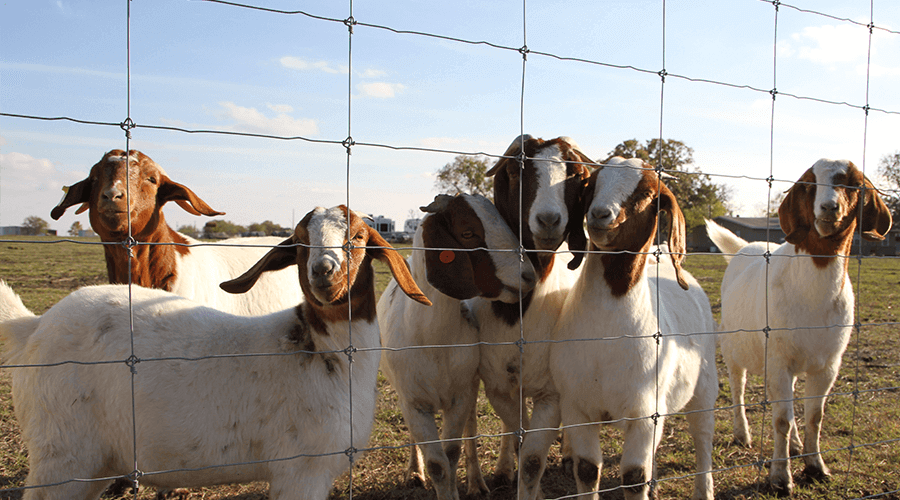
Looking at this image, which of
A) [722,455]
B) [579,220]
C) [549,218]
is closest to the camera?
[549,218]

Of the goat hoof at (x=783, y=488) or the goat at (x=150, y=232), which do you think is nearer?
the goat at (x=150, y=232)

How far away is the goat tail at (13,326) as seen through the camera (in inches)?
98.7

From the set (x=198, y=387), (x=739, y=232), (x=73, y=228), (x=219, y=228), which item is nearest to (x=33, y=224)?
A: (x=73, y=228)

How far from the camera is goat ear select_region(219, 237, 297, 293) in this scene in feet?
8.17

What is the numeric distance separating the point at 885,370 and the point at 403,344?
238 inches

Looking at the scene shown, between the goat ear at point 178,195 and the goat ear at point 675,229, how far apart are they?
2452 millimetres

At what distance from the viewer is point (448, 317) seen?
332 centimetres

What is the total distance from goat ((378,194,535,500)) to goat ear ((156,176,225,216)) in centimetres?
124

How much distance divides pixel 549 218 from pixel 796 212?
2.14 m

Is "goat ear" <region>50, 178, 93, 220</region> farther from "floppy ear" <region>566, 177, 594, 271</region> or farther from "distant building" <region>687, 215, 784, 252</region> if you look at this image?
"distant building" <region>687, 215, 784, 252</region>

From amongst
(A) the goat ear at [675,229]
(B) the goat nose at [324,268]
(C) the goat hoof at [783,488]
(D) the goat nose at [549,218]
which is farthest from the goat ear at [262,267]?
(C) the goat hoof at [783,488]

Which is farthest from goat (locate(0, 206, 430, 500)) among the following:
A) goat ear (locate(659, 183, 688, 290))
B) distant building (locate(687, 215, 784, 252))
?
distant building (locate(687, 215, 784, 252))

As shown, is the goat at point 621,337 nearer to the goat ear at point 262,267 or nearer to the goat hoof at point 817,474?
the goat ear at point 262,267

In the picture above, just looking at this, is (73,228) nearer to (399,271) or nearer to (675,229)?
(399,271)
